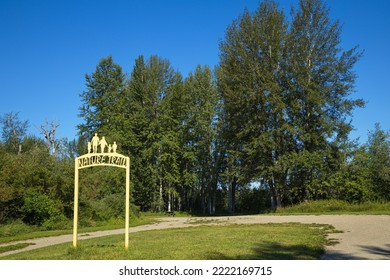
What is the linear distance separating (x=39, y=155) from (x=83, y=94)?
18776 millimetres

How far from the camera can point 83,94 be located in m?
40.2

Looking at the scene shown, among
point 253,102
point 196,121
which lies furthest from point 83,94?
point 253,102

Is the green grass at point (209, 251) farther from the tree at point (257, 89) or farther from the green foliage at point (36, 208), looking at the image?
the tree at point (257, 89)

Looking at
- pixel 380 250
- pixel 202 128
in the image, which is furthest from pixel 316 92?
pixel 380 250

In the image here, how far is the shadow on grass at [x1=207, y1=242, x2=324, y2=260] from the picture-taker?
8.63m

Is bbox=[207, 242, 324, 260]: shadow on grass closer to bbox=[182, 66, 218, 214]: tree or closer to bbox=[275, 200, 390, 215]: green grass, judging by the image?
bbox=[275, 200, 390, 215]: green grass

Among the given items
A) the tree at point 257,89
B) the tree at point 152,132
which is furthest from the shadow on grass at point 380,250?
the tree at point 152,132

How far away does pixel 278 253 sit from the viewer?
9.25m

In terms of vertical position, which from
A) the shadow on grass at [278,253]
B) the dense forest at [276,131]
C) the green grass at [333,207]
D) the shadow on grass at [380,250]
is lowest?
the shadow on grass at [380,250]

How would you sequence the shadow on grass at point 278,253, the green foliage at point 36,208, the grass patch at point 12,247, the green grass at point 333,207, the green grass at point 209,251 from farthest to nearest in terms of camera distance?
the green grass at point 333,207 < the green foliage at point 36,208 < the grass patch at point 12,247 < the green grass at point 209,251 < the shadow on grass at point 278,253

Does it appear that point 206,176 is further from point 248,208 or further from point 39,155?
point 39,155

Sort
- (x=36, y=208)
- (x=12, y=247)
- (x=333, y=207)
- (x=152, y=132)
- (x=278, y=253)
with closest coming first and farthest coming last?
1. (x=278, y=253)
2. (x=12, y=247)
3. (x=36, y=208)
4. (x=333, y=207)
5. (x=152, y=132)

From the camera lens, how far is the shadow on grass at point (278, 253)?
8633 mm

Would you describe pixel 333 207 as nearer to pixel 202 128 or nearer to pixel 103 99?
pixel 202 128
